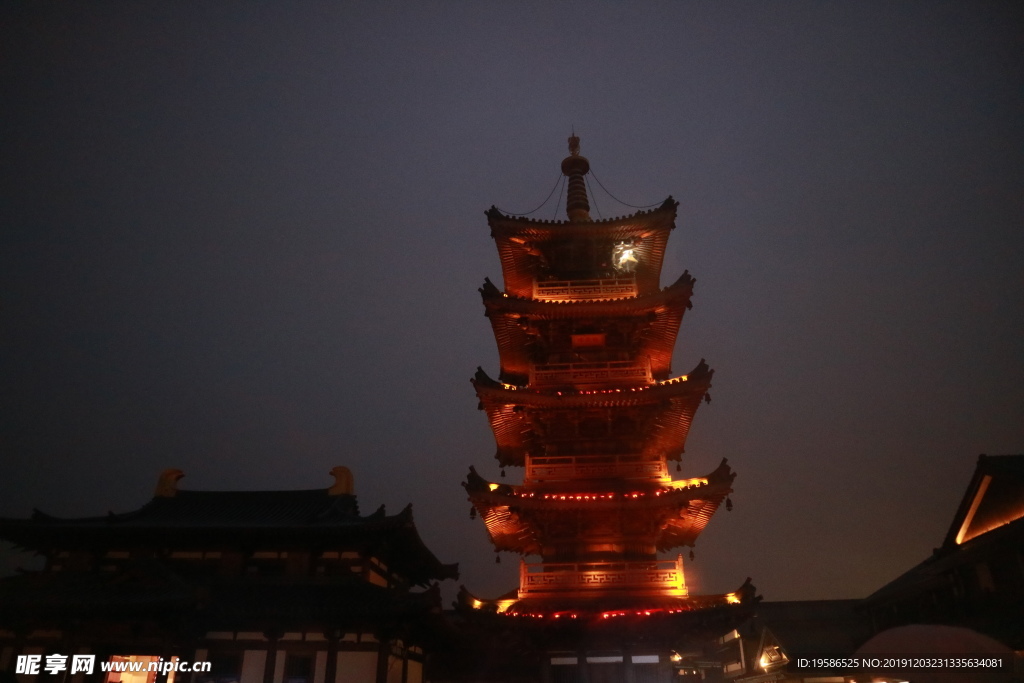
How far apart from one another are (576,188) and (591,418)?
12024 millimetres

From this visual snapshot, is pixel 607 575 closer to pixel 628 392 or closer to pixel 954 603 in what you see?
pixel 628 392

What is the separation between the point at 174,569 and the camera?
21688mm

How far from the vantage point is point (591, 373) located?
23859 mm

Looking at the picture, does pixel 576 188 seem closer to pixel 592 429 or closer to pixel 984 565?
pixel 592 429

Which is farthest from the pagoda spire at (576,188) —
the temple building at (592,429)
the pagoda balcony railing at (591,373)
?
the pagoda balcony railing at (591,373)

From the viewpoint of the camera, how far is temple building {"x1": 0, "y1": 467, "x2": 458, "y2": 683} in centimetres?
1831

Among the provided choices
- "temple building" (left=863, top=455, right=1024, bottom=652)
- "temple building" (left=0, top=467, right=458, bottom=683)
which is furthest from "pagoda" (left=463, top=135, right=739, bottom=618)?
"temple building" (left=863, top=455, right=1024, bottom=652)

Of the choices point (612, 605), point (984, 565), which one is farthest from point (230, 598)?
point (984, 565)

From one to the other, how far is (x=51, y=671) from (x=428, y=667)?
12.7 metres

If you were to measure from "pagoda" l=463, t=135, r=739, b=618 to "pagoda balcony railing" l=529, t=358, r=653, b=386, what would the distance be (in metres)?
0.04

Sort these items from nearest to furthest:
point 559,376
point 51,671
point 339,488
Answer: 1. point 51,671
2. point 559,376
3. point 339,488

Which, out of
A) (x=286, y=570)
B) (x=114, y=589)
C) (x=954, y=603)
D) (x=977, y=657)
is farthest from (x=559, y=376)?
A: (x=954, y=603)

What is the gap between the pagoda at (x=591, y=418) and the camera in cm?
1988

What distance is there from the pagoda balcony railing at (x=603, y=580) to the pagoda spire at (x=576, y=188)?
14.5 meters
